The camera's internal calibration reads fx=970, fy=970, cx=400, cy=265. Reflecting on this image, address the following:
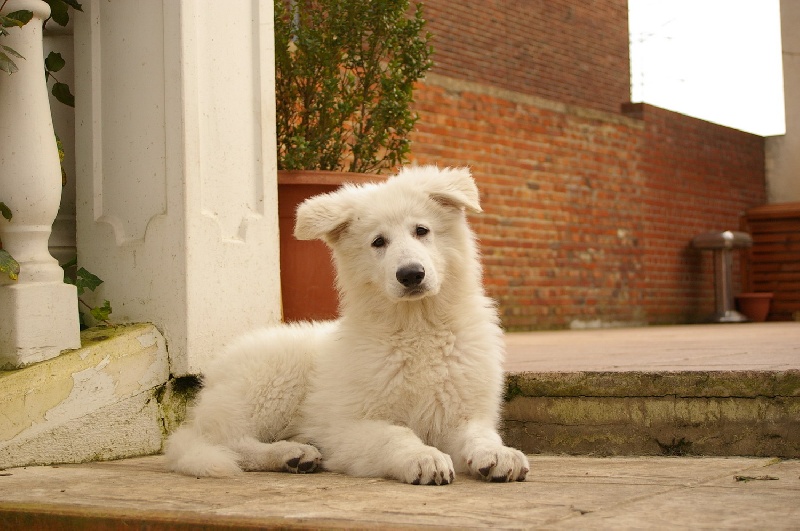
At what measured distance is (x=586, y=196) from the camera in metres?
12.5

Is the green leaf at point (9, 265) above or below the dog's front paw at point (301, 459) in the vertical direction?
above

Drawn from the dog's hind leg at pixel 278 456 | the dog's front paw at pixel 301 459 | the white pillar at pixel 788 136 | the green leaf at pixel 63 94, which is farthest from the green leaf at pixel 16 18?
the white pillar at pixel 788 136

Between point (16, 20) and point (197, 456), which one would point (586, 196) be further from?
point (197, 456)

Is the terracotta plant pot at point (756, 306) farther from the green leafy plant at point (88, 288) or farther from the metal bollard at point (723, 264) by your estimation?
the green leafy plant at point (88, 288)

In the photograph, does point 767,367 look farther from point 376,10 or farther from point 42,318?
point 376,10

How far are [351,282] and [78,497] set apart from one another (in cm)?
122

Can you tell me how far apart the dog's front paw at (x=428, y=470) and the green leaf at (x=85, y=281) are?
5.97 ft

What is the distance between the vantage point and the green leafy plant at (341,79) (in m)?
5.69

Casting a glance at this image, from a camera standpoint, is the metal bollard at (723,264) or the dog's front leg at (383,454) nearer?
the dog's front leg at (383,454)

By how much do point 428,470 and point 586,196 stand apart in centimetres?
1012

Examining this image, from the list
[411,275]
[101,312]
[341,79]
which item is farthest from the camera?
[341,79]

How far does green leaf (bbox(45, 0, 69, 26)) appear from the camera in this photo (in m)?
4.00

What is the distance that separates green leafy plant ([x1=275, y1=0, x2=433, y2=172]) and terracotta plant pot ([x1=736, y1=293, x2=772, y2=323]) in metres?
9.53

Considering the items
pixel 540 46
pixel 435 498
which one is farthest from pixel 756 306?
pixel 435 498
